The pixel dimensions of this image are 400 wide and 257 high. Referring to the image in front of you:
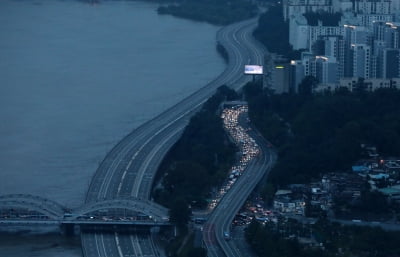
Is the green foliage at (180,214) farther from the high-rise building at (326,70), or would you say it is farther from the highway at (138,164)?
the high-rise building at (326,70)

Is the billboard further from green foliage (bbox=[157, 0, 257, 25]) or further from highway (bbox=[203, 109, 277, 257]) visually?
green foliage (bbox=[157, 0, 257, 25])

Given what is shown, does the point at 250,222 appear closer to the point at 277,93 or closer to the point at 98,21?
the point at 277,93

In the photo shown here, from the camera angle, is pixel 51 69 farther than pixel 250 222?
Yes

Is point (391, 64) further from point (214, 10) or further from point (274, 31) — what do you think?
point (214, 10)

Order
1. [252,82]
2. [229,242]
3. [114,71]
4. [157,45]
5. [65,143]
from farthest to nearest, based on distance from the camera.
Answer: [157,45]
[114,71]
[252,82]
[65,143]
[229,242]

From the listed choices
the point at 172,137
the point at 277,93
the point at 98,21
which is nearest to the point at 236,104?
the point at 277,93

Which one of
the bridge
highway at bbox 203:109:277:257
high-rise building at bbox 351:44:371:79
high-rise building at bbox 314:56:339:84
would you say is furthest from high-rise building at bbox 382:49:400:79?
the bridge

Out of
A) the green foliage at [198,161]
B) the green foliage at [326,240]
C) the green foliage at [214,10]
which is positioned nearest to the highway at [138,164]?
the green foliage at [198,161]

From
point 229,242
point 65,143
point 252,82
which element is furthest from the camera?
point 252,82

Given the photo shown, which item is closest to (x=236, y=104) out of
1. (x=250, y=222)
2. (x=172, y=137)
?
(x=172, y=137)
